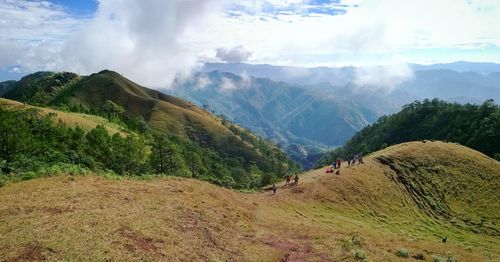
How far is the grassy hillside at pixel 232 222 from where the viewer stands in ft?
94.7

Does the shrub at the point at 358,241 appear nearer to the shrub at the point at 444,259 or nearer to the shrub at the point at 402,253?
the shrub at the point at 402,253

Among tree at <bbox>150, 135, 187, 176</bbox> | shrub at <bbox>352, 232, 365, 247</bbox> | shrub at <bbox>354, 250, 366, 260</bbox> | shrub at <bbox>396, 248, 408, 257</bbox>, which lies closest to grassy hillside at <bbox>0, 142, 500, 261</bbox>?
shrub at <bbox>354, 250, 366, 260</bbox>

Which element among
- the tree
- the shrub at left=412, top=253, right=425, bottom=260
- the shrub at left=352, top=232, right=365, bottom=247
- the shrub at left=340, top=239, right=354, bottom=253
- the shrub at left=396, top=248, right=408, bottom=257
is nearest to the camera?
the shrub at left=340, top=239, right=354, bottom=253

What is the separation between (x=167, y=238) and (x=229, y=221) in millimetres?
11449

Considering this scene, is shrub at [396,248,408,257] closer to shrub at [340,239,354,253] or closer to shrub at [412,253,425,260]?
shrub at [412,253,425,260]

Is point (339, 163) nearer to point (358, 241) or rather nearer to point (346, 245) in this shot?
point (358, 241)

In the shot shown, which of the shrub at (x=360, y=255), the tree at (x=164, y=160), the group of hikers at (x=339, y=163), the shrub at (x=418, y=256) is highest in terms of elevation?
the group of hikers at (x=339, y=163)

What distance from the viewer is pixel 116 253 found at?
26891mm

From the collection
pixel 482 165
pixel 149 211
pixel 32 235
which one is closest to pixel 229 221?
pixel 149 211

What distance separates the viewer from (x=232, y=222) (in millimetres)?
42531

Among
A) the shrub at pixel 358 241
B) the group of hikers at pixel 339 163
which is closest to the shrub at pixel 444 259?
the shrub at pixel 358 241

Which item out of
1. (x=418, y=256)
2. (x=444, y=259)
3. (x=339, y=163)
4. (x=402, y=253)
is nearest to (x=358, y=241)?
(x=402, y=253)

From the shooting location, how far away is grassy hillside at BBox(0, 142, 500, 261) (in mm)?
28875

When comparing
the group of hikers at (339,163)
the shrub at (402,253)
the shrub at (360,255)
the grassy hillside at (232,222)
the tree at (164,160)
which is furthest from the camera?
the tree at (164,160)
